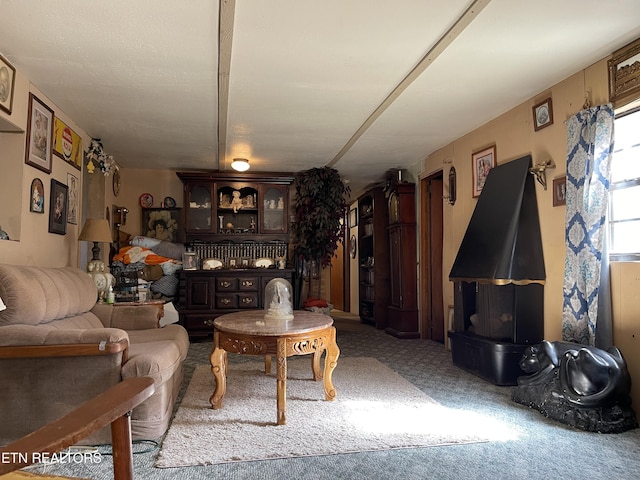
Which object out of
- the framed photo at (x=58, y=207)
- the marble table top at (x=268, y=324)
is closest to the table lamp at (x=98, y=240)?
the framed photo at (x=58, y=207)

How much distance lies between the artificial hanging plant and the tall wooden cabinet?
73cm

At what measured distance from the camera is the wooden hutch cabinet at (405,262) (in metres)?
5.71

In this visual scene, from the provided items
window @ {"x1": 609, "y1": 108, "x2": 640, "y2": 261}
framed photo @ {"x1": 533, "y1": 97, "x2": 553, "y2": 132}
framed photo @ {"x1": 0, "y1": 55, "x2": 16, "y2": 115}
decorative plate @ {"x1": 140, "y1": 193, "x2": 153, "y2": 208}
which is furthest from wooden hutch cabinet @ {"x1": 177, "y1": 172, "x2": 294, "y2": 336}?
window @ {"x1": 609, "y1": 108, "x2": 640, "y2": 261}

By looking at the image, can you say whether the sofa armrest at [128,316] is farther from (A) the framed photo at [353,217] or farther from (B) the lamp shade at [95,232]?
(A) the framed photo at [353,217]

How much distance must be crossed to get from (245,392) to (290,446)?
1026 millimetres

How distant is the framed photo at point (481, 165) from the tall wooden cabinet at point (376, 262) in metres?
2.41

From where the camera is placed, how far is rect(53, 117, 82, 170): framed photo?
370cm

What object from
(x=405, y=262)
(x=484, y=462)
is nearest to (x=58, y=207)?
(x=484, y=462)

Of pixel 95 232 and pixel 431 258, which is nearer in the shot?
pixel 95 232

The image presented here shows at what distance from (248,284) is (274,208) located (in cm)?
119

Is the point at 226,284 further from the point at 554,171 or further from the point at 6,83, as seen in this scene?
the point at 554,171

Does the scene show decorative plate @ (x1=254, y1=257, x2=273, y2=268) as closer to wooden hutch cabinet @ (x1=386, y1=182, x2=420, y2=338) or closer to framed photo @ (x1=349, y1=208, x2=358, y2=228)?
wooden hutch cabinet @ (x1=386, y1=182, x2=420, y2=338)

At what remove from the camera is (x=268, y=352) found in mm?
2580

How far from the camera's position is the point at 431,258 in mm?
5566
